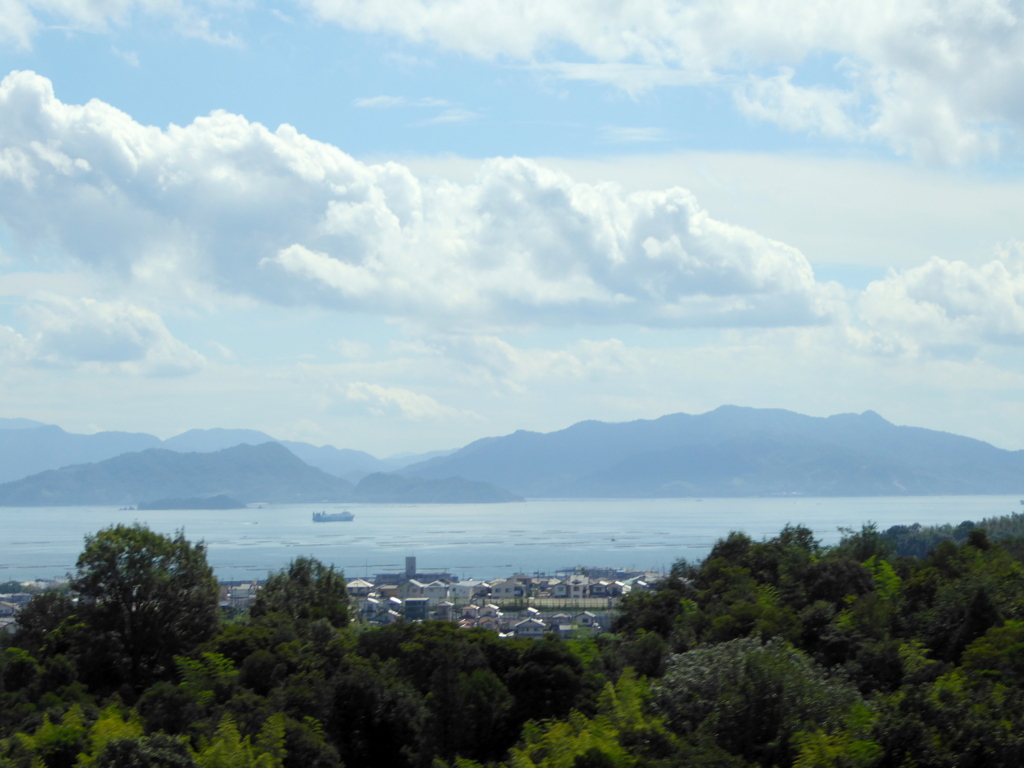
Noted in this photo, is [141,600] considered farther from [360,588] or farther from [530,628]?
[360,588]

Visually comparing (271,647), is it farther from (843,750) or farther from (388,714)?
(843,750)

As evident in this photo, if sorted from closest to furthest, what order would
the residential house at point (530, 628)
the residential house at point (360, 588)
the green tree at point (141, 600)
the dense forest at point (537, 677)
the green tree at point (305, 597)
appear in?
the dense forest at point (537, 677)
the green tree at point (141, 600)
the green tree at point (305, 597)
the residential house at point (530, 628)
the residential house at point (360, 588)

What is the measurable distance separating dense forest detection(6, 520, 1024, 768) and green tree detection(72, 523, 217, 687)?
0.14 feet

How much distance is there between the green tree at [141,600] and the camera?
68.5 feet

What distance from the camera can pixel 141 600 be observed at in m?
21.1

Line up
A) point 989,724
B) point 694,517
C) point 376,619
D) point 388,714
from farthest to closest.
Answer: point 694,517 → point 376,619 → point 388,714 → point 989,724

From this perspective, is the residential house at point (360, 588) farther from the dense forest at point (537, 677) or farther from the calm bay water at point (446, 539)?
the dense forest at point (537, 677)

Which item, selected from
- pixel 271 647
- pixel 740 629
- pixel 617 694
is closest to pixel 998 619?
pixel 740 629

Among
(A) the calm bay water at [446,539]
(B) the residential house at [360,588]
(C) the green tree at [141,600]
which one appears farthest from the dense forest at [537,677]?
(A) the calm bay water at [446,539]

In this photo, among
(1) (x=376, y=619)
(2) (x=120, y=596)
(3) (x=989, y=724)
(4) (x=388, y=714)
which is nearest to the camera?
(3) (x=989, y=724)

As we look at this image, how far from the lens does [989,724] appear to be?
9812 millimetres

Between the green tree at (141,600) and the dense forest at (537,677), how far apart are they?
0.04m

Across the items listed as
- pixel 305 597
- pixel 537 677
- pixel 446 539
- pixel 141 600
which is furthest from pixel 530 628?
pixel 446 539

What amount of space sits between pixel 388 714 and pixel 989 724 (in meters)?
8.75
